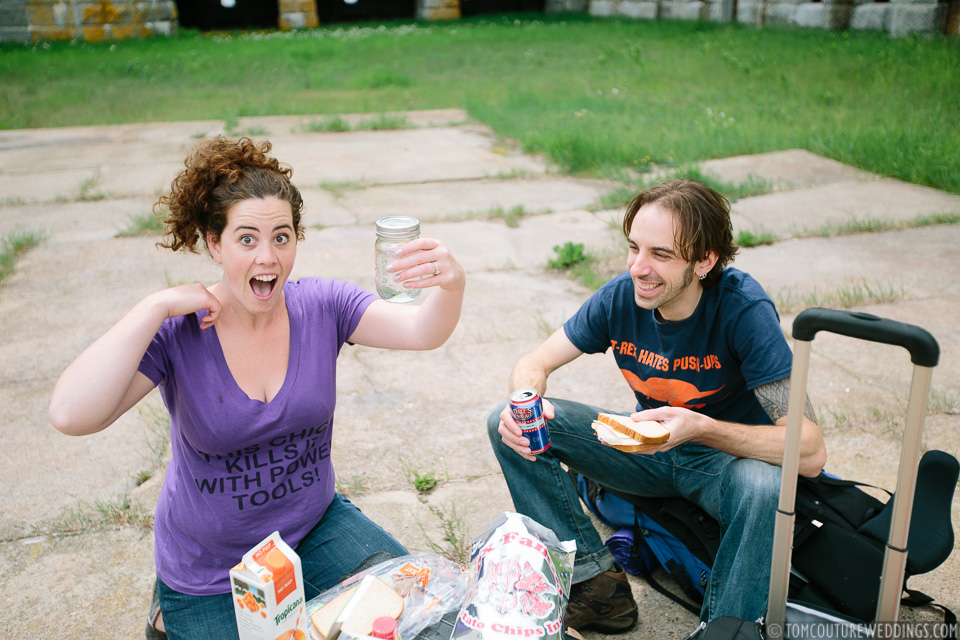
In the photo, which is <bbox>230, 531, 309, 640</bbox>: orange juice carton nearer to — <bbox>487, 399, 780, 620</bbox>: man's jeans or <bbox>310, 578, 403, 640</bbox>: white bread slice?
<bbox>310, 578, 403, 640</bbox>: white bread slice

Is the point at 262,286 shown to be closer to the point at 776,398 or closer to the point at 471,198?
the point at 776,398

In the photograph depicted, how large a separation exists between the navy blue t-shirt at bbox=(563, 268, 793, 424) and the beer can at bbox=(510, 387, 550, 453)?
21.4 inches

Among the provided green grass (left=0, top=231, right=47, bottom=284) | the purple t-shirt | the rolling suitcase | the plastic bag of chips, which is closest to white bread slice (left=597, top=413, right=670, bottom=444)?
the plastic bag of chips

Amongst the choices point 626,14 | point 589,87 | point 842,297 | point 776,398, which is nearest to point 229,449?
point 776,398

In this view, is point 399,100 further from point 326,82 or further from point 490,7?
point 490,7

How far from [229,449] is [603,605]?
4.33 ft

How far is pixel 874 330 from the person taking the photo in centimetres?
155

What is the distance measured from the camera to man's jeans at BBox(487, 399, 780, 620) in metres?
2.32

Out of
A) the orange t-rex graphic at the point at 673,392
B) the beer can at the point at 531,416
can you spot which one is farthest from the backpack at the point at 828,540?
the beer can at the point at 531,416

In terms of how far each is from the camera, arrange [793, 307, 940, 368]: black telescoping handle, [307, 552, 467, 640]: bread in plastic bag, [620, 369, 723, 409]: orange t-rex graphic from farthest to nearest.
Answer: [620, 369, 723, 409]: orange t-rex graphic → [307, 552, 467, 640]: bread in plastic bag → [793, 307, 940, 368]: black telescoping handle

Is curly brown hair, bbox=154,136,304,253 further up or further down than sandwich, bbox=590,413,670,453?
further up

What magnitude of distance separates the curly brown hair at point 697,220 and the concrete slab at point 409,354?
1.23m

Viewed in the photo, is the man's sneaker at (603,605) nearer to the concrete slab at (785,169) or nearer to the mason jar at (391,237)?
the mason jar at (391,237)

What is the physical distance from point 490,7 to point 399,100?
17999 mm
